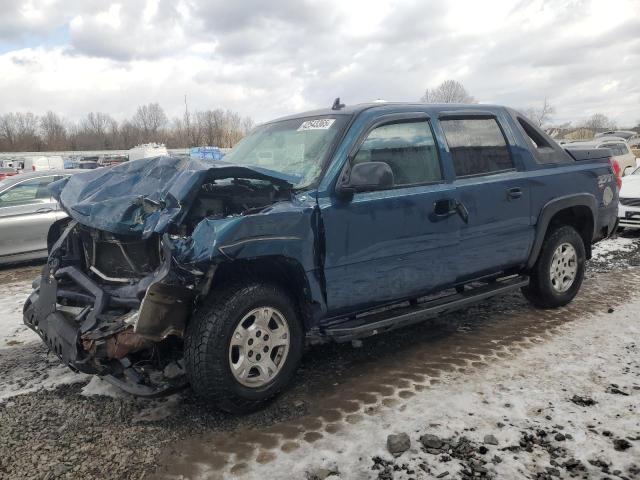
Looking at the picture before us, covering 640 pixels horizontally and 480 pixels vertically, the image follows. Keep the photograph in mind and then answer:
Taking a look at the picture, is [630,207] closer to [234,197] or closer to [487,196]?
[487,196]

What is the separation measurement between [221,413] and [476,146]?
2.86 m

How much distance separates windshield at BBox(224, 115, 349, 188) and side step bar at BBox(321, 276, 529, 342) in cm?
98

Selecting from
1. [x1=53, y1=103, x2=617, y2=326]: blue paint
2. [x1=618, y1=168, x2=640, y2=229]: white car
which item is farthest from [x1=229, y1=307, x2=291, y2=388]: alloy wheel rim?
[x1=618, y1=168, x2=640, y2=229]: white car

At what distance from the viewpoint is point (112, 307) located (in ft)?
10.4

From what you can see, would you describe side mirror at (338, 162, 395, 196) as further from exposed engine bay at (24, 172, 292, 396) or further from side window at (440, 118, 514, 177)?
side window at (440, 118, 514, 177)

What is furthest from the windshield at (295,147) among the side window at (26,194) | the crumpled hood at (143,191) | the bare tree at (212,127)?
the bare tree at (212,127)

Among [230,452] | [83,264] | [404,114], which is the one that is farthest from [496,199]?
[83,264]

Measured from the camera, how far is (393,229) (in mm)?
3541

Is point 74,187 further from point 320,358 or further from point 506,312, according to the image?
point 506,312

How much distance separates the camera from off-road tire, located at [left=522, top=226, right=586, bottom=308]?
4.82m

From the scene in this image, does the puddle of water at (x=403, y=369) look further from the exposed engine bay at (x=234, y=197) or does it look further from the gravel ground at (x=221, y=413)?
the exposed engine bay at (x=234, y=197)

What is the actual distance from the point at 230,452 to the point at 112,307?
1.15 m

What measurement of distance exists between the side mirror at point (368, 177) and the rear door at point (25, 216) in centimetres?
627

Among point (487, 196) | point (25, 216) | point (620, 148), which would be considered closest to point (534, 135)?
point (487, 196)
